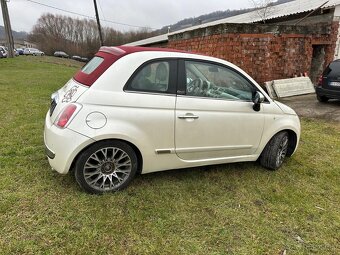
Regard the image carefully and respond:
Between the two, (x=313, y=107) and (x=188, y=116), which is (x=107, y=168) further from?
(x=313, y=107)

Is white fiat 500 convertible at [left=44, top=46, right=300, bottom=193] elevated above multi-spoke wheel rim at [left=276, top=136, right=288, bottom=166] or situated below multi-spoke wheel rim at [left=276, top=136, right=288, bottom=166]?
above

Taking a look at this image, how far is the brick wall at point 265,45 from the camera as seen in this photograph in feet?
A: 31.0

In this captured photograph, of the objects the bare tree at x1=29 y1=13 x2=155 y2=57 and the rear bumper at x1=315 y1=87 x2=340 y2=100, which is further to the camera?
the bare tree at x1=29 y1=13 x2=155 y2=57

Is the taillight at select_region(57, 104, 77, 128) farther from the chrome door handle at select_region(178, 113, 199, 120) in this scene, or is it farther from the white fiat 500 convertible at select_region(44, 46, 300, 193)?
the chrome door handle at select_region(178, 113, 199, 120)

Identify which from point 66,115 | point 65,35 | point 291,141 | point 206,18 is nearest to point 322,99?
point 291,141

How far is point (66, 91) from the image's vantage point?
329 cm

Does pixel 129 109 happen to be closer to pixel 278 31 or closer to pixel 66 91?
pixel 66 91

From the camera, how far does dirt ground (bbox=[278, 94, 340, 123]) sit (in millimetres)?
7846

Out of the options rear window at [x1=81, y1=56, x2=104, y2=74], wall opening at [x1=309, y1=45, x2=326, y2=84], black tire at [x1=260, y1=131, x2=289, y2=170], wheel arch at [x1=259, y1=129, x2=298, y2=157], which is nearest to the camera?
rear window at [x1=81, y1=56, x2=104, y2=74]

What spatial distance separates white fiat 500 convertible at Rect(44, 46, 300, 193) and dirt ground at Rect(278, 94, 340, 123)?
4.87m

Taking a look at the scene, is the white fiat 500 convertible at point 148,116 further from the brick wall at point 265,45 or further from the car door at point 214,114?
the brick wall at point 265,45

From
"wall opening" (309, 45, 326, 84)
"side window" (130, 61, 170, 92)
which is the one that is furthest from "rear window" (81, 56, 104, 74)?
"wall opening" (309, 45, 326, 84)

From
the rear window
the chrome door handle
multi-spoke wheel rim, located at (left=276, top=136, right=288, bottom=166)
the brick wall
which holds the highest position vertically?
the brick wall

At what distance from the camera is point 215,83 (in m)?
3.58
